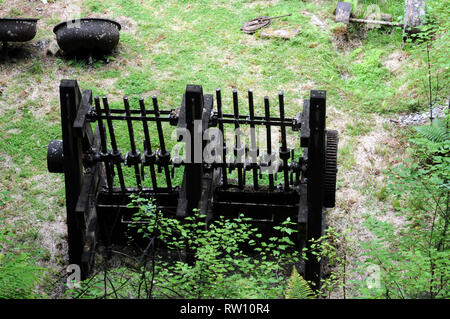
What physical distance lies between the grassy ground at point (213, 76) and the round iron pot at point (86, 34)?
361 mm

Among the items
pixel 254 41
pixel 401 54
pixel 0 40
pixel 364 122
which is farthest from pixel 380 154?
pixel 0 40

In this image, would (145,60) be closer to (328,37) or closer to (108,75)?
(108,75)

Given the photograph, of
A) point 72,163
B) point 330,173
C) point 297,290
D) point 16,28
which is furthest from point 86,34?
point 297,290

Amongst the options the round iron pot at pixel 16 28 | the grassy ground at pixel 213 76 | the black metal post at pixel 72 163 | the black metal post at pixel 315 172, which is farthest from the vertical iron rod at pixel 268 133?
the round iron pot at pixel 16 28

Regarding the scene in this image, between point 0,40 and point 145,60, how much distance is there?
2793 mm

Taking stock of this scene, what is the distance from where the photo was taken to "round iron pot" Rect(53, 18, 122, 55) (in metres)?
11.9

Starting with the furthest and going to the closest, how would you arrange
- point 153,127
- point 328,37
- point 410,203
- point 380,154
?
point 328,37 < point 153,127 < point 380,154 < point 410,203

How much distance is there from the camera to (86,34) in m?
11.9

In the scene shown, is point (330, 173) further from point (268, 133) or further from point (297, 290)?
point (297, 290)

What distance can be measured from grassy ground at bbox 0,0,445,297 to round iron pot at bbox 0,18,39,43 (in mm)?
417

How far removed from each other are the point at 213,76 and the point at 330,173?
16.1ft

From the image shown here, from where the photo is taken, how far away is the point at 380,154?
997 centimetres

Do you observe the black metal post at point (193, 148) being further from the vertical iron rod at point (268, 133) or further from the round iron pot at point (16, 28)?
the round iron pot at point (16, 28)

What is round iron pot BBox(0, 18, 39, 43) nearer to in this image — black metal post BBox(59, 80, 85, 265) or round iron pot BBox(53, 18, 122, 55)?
round iron pot BBox(53, 18, 122, 55)
